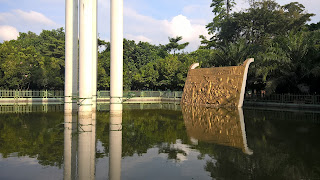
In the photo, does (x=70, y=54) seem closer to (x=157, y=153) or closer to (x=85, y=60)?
(x=85, y=60)

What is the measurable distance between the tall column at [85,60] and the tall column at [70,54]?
2.48 meters

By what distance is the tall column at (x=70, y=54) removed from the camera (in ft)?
58.6

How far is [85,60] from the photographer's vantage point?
607 inches

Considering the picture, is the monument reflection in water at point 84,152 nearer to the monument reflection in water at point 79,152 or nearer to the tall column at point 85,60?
the monument reflection in water at point 79,152

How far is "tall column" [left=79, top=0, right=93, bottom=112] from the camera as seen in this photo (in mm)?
15266

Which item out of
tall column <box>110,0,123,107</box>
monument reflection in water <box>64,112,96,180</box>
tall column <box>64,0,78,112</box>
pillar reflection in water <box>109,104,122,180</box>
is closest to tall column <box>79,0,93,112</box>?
tall column <box>110,0,123,107</box>

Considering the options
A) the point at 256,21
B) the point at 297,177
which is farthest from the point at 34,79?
the point at 297,177

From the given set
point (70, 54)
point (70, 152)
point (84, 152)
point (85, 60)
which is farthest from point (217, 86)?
point (70, 152)

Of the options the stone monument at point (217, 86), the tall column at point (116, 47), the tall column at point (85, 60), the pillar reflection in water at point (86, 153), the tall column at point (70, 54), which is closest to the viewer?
the pillar reflection in water at point (86, 153)

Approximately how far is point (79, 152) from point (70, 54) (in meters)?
12.1

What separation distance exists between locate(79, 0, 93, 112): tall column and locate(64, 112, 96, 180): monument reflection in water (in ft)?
12.1

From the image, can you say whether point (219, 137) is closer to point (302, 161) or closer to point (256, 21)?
point (302, 161)

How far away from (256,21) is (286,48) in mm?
15916

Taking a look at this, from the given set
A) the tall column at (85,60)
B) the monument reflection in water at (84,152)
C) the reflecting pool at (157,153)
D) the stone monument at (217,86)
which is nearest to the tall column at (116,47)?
the tall column at (85,60)
